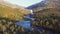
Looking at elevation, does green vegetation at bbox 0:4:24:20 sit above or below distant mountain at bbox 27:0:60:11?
below

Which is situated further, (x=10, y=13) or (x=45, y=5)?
(x=45, y=5)

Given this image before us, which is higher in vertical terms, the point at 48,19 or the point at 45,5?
the point at 45,5

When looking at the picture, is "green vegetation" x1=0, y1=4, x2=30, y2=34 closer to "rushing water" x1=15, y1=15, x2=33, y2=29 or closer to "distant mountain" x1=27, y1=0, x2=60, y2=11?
"rushing water" x1=15, y1=15, x2=33, y2=29

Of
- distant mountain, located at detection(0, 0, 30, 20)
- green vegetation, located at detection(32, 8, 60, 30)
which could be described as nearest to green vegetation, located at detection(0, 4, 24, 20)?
distant mountain, located at detection(0, 0, 30, 20)

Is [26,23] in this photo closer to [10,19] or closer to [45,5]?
[10,19]

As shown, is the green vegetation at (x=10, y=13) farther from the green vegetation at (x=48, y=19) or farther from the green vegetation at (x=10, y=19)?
the green vegetation at (x=48, y=19)

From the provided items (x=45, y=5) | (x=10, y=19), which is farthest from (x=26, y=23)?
(x=45, y=5)

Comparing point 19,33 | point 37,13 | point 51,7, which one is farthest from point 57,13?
point 19,33
